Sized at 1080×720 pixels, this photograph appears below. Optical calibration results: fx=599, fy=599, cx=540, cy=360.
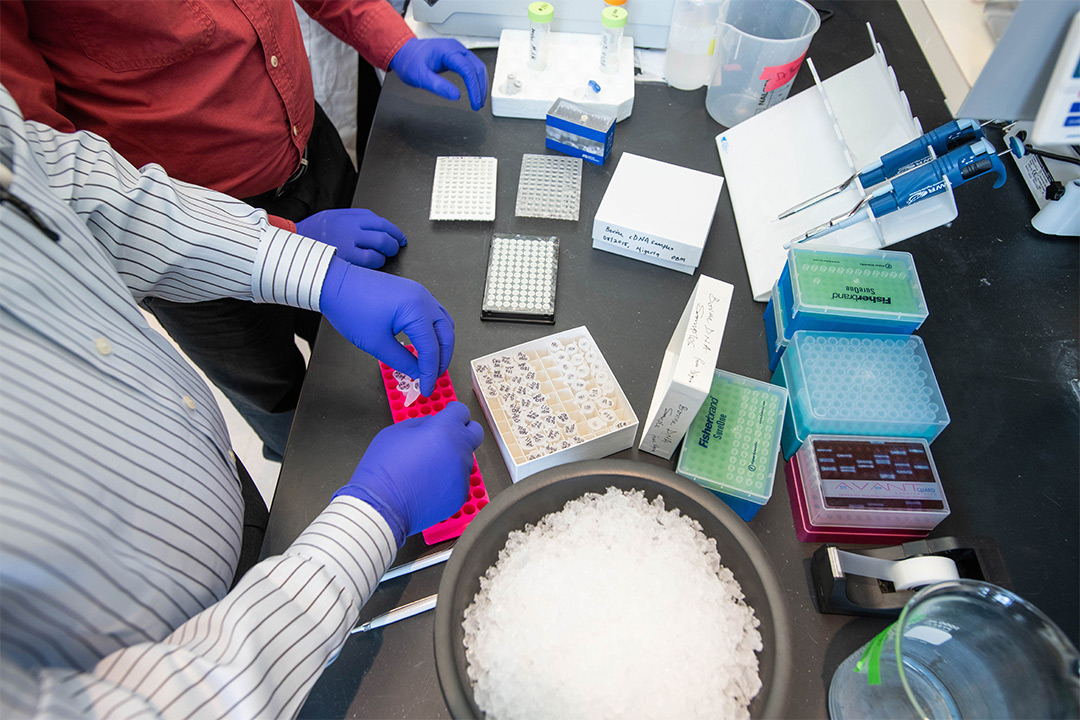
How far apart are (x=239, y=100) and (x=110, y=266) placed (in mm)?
514

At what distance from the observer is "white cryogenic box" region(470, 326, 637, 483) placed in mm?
809

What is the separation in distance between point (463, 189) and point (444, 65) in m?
0.36

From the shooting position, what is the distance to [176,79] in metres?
1.02

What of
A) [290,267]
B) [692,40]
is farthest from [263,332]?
[692,40]

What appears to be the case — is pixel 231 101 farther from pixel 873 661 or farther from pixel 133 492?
pixel 873 661

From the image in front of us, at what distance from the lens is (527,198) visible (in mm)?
1136

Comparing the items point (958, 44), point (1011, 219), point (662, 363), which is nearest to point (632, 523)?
point (662, 363)

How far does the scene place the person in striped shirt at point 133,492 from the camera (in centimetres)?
54

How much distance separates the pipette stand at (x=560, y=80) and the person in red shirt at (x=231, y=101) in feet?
0.20

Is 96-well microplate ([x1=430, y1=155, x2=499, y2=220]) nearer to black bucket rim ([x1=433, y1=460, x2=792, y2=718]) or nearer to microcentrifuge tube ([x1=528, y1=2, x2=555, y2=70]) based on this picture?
microcentrifuge tube ([x1=528, y1=2, x2=555, y2=70])

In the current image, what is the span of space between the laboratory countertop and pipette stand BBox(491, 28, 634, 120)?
37 millimetres

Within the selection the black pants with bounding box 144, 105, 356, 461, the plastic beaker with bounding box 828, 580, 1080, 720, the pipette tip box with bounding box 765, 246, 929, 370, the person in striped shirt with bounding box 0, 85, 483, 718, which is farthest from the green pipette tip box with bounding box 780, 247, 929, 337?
the black pants with bounding box 144, 105, 356, 461

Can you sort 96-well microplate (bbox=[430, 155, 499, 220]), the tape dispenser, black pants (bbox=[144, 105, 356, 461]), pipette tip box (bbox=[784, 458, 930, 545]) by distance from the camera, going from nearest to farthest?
the tape dispenser < pipette tip box (bbox=[784, 458, 930, 545]) < 96-well microplate (bbox=[430, 155, 499, 220]) < black pants (bbox=[144, 105, 356, 461])

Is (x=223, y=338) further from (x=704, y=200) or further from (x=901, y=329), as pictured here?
(x=901, y=329)
